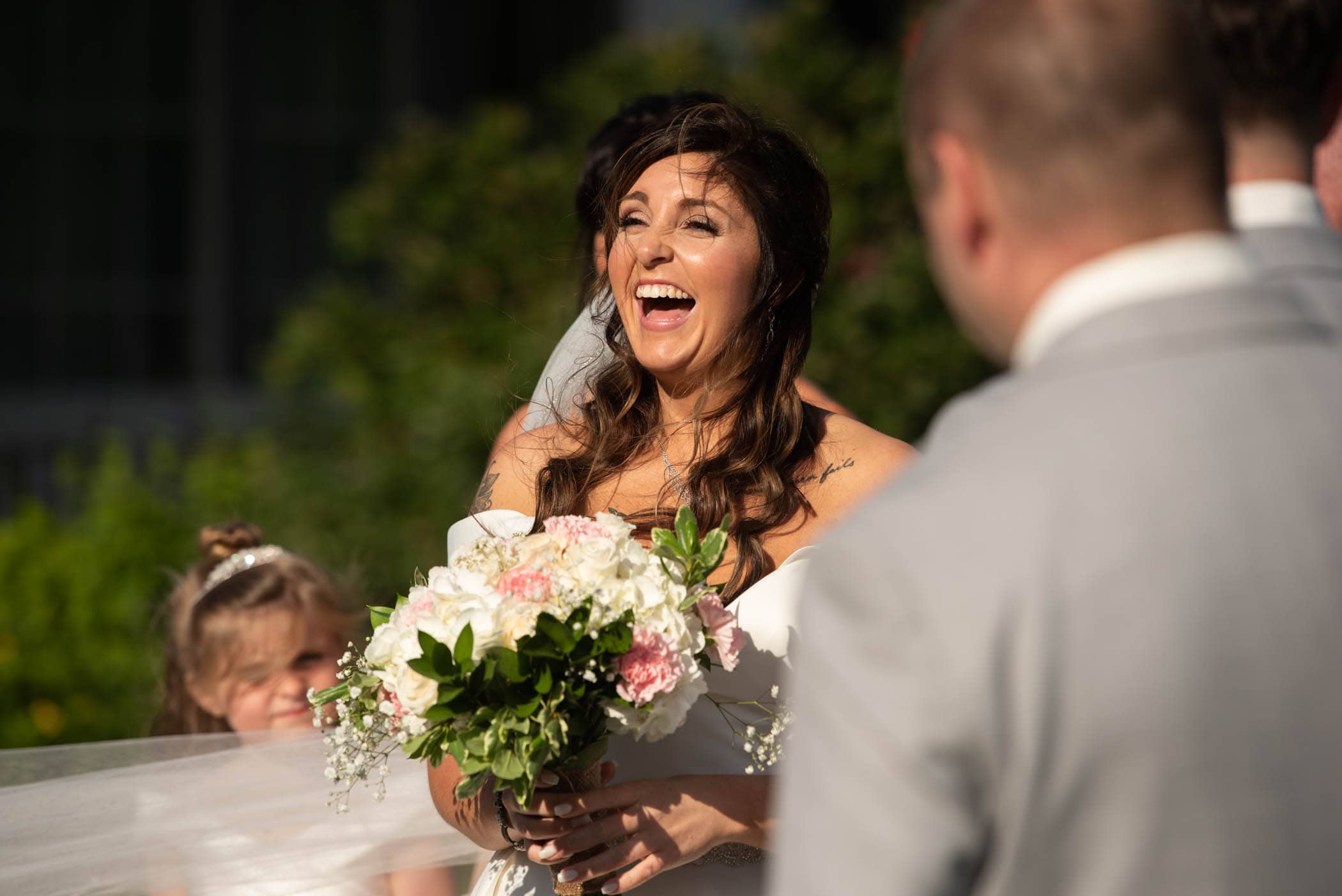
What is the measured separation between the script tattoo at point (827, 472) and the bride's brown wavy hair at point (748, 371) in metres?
0.02

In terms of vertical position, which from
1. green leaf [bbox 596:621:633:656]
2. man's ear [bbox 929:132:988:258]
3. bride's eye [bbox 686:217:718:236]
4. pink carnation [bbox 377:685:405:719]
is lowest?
pink carnation [bbox 377:685:405:719]

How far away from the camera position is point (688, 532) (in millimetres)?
2555

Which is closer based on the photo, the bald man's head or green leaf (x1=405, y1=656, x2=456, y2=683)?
the bald man's head

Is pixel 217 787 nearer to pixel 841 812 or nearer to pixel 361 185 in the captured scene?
pixel 841 812

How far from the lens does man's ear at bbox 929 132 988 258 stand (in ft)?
4.74

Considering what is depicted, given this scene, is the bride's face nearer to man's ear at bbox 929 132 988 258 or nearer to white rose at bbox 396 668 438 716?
white rose at bbox 396 668 438 716

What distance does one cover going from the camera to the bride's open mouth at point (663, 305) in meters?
3.05

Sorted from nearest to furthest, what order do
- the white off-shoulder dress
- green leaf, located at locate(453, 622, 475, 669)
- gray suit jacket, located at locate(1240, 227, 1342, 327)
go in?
gray suit jacket, located at locate(1240, 227, 1342, 327) → green leaf, located at locate(453, 622, 475, 669) → the white off-shoulder dress

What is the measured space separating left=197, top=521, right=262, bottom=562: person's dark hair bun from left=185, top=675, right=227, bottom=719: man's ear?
368 mm

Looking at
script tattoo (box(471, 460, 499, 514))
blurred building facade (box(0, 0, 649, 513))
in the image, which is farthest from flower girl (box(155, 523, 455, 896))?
blurred building facade (box(0, 0, 649, 513))

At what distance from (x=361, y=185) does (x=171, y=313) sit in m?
1.55

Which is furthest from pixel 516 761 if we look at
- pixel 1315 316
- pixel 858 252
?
pixel 858 252

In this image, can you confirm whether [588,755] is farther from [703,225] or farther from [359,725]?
[703,225]

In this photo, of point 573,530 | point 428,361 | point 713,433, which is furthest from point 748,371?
point 428,361
